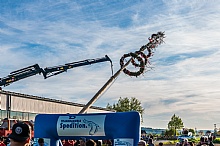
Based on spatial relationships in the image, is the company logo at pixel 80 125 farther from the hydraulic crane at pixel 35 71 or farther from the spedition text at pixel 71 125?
the hydraulic crane at pixel 35 71

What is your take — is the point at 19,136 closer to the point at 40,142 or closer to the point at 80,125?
the point at 80,125

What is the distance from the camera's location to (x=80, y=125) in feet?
41.3

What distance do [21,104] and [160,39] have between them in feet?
90.8

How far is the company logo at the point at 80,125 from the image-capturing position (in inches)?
482

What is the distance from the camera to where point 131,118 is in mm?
11438

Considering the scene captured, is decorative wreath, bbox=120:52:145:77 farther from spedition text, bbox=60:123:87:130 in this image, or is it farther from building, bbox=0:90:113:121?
building, bbox=0:90:113:121

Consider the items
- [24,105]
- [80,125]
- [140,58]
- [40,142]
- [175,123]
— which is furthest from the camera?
[175,123]

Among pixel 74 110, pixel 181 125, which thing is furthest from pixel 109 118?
pixel 181 125

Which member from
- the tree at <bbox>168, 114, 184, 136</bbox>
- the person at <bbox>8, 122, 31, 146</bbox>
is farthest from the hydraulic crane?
the tree at <bbox>168, 114, 184, 136</bbox>

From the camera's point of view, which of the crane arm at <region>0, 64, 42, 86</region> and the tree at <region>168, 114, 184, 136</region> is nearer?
the crane arm at <region>0, 64, 42, 86</region>

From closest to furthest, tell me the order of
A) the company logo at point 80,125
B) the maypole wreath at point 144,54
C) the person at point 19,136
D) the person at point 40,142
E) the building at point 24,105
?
the person at point 19,136 → the company logo at point 80,125 → the person at point 40,142 → the maypole wreath at point 144,54 → the building at point 24,105

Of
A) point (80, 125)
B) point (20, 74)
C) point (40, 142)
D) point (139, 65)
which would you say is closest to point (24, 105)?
point (20, 74)

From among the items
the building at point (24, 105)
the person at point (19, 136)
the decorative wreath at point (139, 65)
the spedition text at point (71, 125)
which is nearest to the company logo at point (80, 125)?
the spedition text at point (71, 125)

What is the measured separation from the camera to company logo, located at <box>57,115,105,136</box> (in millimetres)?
12250
